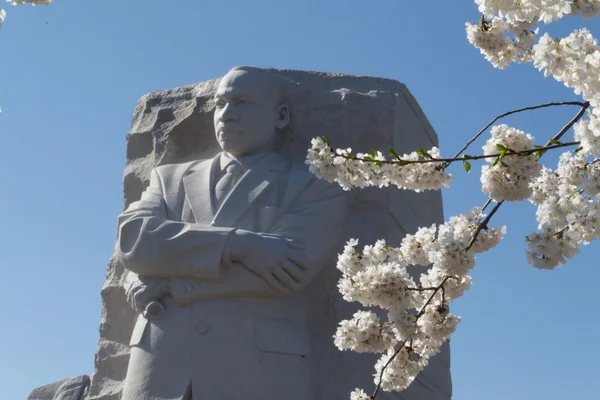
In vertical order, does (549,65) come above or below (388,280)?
above

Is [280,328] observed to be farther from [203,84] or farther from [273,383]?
[203,84]

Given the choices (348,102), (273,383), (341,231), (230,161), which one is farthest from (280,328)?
(348,102)

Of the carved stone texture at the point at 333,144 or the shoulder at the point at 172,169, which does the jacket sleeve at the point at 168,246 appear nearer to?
the shoulder at the point at 172,169

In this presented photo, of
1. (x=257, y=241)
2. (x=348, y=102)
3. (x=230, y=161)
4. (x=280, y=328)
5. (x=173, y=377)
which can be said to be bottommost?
(x=173, y=377)

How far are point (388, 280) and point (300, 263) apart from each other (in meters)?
1.64

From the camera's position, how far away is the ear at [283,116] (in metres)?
6.43

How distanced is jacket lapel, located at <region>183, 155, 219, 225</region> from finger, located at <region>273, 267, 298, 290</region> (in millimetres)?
552

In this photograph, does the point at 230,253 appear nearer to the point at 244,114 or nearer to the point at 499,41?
the point at 244,114

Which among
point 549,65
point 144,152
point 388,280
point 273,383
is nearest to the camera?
point 549,65

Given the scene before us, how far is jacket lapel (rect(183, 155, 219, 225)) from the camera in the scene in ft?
19.8

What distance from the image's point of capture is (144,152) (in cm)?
691

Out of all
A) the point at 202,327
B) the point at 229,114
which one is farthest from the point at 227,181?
the point at 202,327

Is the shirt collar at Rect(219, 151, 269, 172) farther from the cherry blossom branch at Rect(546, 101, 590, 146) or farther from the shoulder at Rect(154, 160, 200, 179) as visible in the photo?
→ the cherry blossom branch at Rect(546, 101, 590, 146)

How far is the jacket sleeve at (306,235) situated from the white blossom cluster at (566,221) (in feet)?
6.60
